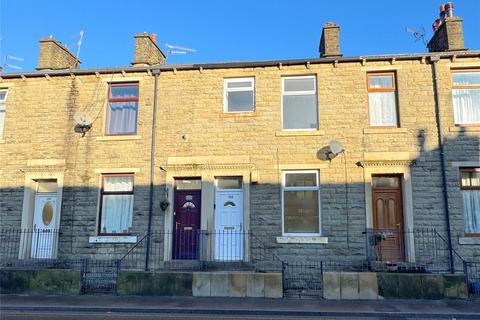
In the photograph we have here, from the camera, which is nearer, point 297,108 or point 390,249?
point 390,249

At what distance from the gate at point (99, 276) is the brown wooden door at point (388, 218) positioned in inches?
269

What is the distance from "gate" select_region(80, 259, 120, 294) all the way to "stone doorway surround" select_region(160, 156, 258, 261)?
1.45m

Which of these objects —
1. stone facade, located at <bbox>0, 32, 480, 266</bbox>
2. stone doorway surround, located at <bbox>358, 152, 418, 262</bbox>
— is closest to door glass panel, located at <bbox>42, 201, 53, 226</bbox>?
stone facade, located at <bbox>0, 32, 480, 266</bbox>

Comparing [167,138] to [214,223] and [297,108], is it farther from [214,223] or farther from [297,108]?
[297,108]

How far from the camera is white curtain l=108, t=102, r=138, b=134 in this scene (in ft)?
42.1

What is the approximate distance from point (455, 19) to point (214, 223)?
8859mm

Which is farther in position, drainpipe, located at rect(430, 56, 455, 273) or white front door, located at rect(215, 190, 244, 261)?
white front door, located at rect(215, 190, 244, 261)

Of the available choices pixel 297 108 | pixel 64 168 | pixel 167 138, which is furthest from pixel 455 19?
pixel 64 168

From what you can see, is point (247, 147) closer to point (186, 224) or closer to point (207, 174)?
point (207, 174)

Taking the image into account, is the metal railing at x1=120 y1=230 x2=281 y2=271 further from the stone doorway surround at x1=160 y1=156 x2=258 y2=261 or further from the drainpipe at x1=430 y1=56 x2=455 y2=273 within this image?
the drainpipe at x1=430 y1=56 x2=455 y2=273

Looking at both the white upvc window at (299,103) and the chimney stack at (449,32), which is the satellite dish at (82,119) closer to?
the white upvc window at (299,103)

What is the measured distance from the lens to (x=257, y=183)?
1178 centimetres

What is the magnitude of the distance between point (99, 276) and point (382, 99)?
9302 mm

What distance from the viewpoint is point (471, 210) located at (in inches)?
440
